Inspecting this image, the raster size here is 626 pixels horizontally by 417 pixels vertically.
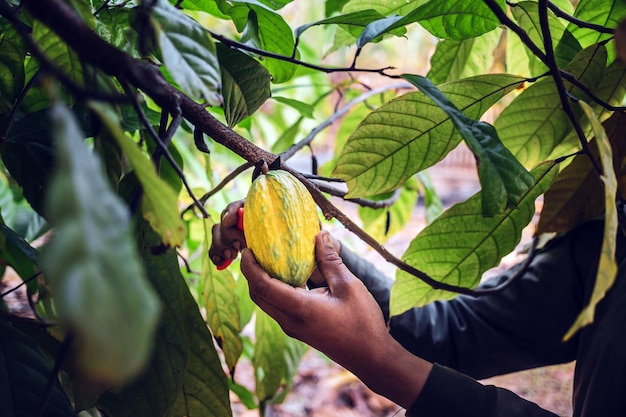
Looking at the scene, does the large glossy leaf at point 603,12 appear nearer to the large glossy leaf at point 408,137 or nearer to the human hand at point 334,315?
the large glossy leaf at point 408,137

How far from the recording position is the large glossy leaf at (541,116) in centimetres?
86

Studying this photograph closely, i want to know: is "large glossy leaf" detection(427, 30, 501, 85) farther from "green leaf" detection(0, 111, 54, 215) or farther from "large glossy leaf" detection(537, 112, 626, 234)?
"green leaf" detection(0, 111, 54, 215)

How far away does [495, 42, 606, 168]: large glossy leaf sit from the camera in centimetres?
86

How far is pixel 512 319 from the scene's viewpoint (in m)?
1.20

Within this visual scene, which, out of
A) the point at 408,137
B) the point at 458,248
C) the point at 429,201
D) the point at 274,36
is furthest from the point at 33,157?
the point at 429,201

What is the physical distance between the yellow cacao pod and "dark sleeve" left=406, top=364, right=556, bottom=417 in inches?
11.9

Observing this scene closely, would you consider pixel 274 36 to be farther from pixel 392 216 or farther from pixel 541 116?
pixel 392 216

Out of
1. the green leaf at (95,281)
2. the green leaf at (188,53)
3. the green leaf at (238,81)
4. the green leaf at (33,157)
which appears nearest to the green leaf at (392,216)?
the green leaf at (238,81)

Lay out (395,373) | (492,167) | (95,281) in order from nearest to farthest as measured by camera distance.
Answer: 1. (95,281)
2. (492,167)
3. (395,373)

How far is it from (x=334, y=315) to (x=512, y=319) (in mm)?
614

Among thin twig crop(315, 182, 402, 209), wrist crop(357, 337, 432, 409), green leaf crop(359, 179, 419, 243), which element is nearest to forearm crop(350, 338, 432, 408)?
wrist crop(357, 337, 432, 409)

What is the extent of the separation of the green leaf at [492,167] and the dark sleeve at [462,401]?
1.12 feet

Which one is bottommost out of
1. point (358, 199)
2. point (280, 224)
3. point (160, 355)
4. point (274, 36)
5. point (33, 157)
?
point (160, 355)

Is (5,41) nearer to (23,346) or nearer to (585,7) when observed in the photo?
(23,346)
